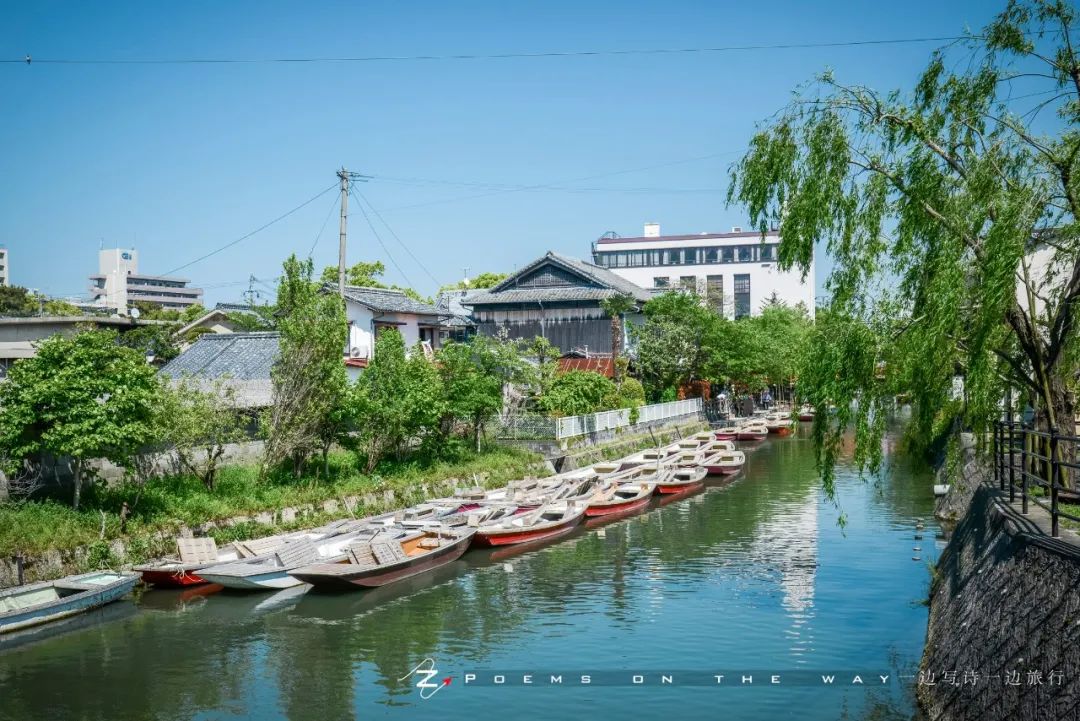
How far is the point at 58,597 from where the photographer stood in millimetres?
15953

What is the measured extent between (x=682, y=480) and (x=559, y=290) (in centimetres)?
2242

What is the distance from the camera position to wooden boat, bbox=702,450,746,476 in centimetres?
3404

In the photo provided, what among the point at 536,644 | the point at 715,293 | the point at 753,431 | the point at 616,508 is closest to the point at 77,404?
the point at 536,644

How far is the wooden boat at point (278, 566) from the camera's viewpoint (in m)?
17.3

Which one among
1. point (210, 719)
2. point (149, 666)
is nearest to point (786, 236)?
point (210, 719)

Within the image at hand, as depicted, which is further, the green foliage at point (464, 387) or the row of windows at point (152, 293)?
the row of windows at point (152, 293)

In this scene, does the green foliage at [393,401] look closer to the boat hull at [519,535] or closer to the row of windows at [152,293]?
the boat hull at [519,535]

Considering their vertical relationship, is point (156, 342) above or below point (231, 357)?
above

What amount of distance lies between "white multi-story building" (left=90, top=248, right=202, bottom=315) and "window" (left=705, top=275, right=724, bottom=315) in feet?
260

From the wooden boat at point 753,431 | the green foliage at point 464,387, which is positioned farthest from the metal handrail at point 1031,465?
the wooden boat at point 753,431

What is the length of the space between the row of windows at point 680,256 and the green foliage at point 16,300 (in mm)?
50092

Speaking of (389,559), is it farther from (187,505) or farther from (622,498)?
(622,498)

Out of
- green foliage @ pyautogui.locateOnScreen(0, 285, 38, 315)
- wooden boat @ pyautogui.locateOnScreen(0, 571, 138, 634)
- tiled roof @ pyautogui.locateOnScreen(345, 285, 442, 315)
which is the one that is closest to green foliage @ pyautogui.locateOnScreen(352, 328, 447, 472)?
wooden boat @ pyautogui.locateOnScreen(0, 571, 138, 634)

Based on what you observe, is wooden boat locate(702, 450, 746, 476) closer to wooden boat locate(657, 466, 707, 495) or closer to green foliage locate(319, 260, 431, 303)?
wooden boat locate(657, 466, 707, 495)
